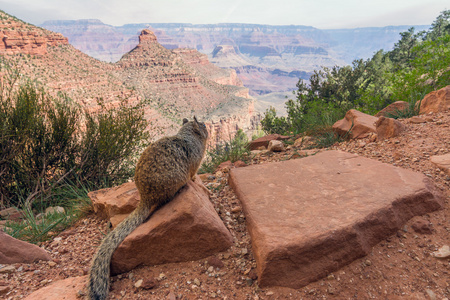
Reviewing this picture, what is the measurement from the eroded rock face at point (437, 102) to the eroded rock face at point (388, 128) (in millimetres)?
1863

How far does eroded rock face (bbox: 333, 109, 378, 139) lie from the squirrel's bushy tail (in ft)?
20.2

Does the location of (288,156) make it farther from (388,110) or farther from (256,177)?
(388,110)

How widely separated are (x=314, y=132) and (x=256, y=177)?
4713mm

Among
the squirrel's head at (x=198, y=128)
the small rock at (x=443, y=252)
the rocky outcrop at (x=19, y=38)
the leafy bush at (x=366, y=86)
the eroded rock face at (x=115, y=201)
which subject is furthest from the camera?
the rocky outcrop at (x=19, y=38)

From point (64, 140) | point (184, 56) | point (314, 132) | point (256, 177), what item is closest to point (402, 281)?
point (256, 177)

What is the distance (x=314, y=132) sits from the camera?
8781 millimetres

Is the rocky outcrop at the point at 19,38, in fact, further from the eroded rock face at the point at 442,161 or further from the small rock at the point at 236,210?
the eroded rock face at the point at 442,161

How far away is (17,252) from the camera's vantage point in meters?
3.72

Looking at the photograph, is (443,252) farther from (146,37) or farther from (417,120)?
(146,37)

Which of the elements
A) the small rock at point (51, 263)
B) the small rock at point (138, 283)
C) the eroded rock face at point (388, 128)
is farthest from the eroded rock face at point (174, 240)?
the eroded rock face at point (388, 128)

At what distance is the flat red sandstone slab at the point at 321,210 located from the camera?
9.84ft

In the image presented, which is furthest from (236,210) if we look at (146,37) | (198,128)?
(146,37)

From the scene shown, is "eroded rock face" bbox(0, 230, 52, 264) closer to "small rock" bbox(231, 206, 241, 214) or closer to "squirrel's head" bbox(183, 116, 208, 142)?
"small rock" bbox(231, 206, 241, 214)

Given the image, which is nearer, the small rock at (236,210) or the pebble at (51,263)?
the pebble at (51,263)
